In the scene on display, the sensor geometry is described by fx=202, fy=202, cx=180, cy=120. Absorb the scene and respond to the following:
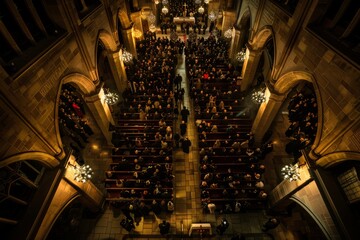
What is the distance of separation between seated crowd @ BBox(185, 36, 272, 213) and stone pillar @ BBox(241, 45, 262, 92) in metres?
0.87

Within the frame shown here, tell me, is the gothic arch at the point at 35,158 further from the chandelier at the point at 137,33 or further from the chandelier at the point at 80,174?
the chandelier at the point at 137,33

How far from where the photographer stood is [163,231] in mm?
9312

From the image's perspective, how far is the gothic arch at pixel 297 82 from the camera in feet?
24.6

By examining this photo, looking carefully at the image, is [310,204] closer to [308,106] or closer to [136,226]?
[308,106]

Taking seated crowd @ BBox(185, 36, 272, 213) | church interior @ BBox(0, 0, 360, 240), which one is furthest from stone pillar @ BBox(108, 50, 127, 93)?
seated crowd @ BBox(185, 36, 272, 213)

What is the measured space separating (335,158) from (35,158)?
32.7 ft

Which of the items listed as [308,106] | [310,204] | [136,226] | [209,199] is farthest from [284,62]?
[136,226]

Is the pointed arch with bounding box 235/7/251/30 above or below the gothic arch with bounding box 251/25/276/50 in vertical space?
above

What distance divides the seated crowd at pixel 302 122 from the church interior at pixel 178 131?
0.06 meters

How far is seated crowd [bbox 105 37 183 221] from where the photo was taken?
33.7 feet

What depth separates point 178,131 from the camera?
14.0 metres

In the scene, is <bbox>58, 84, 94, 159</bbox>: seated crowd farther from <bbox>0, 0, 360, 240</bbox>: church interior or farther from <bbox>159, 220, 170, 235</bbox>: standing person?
<bbox>159, 220, 170, 235</bbox>: standing person

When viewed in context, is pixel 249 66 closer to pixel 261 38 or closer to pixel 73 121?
pixel 261 38

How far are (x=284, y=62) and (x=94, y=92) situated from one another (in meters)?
10.2
